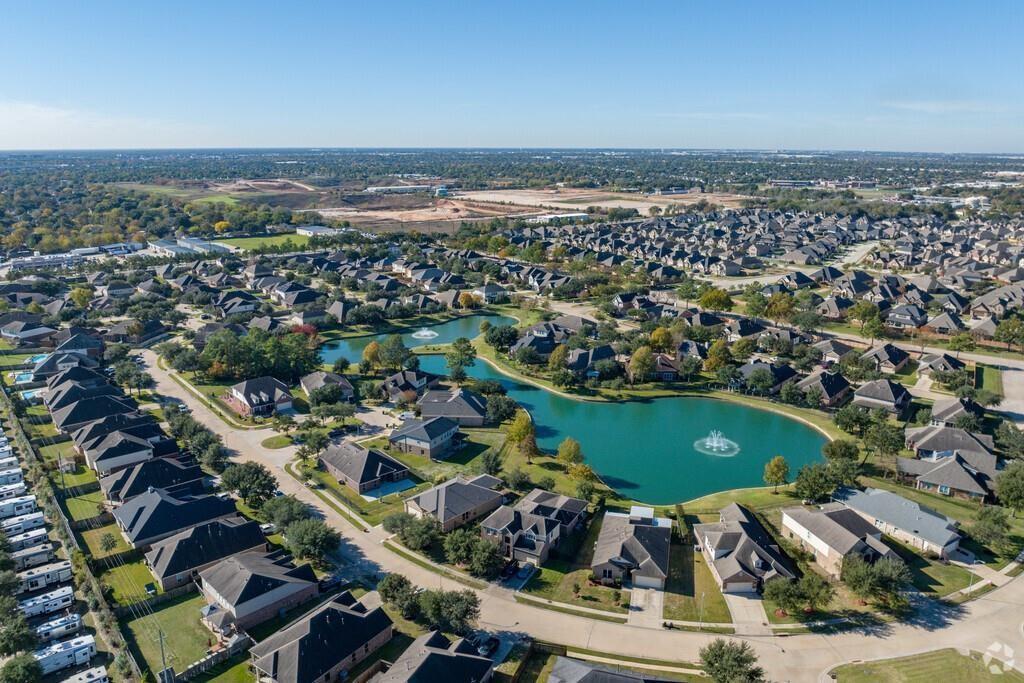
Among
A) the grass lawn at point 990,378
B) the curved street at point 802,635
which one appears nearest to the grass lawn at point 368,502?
the curved street at point 802,635

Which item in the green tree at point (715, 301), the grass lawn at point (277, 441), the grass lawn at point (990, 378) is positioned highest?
the green tree at point (715, 301)

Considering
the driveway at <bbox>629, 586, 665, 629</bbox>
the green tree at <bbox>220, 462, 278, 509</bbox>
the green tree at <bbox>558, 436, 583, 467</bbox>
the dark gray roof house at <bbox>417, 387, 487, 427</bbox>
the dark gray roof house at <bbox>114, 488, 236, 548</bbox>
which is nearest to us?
the driveway at <bbox>629, 586, 665, 629</bbox>

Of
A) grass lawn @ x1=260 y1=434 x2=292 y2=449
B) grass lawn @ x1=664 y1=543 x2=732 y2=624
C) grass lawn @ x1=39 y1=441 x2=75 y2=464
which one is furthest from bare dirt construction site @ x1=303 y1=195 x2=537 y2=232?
grass lawn @ x1=664 y1=543 x2=732 y2=624

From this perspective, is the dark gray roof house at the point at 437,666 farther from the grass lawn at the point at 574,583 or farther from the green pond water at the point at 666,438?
the green pond water at the point at 666,438

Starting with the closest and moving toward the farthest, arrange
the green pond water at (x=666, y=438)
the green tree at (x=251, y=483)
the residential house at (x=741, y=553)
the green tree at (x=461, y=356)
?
the residential house at (x=741, y=553), the green tree at (x=251, y=483), the green pond water at (x=666, y=438), the green tree at (x=461, y=356)

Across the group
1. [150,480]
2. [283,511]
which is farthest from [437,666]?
[150,480]

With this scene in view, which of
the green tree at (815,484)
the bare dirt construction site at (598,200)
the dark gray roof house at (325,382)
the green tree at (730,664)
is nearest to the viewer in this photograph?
the green tree at (730,664)

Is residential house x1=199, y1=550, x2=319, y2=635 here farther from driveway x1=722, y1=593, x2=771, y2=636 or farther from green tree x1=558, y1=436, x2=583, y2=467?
driveway x1=722, y1=593, x2=771, y2=636
